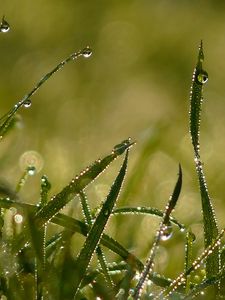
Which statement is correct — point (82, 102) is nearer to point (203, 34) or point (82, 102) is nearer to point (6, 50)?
point (6, 50)

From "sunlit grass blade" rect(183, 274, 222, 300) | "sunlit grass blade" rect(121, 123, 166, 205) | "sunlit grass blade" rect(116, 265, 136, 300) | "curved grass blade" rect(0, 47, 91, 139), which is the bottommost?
"sunlit grass blade" rect(116, 265, 136, 300)

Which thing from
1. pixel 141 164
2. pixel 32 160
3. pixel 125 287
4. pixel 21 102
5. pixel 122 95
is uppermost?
pixel 122 95

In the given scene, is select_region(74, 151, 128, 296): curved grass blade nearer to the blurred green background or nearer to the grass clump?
the grass clump

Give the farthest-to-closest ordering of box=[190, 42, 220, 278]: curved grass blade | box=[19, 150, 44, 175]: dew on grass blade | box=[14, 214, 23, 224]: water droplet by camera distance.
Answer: box=[19, 150, 44, 175]: dew on grass blade, box=[14, 214, 23, 224]: water droplet, box=[190, 42, 220, 278]: curved grass blade

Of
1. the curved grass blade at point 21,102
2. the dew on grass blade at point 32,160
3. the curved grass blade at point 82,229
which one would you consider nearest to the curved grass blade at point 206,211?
the curved grass blade at point 82,229

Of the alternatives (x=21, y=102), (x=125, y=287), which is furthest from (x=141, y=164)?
(x=125, y=287)

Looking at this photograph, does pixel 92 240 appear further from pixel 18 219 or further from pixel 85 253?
pixel 18 219

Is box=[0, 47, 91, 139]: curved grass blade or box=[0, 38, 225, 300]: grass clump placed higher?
box=[0, 47, 91, 139]: curved grass blade

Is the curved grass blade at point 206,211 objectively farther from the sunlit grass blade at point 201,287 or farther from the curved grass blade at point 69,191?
the curved grass blade at point 69,191

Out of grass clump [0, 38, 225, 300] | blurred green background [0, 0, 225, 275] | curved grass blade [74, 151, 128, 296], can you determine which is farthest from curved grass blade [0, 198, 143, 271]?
blurred green background [0, 0, 225, 275]

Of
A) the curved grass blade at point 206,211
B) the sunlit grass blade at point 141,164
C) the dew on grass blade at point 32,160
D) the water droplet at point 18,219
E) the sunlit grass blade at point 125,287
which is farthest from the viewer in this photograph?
the dew on grass blade at point 32,160
